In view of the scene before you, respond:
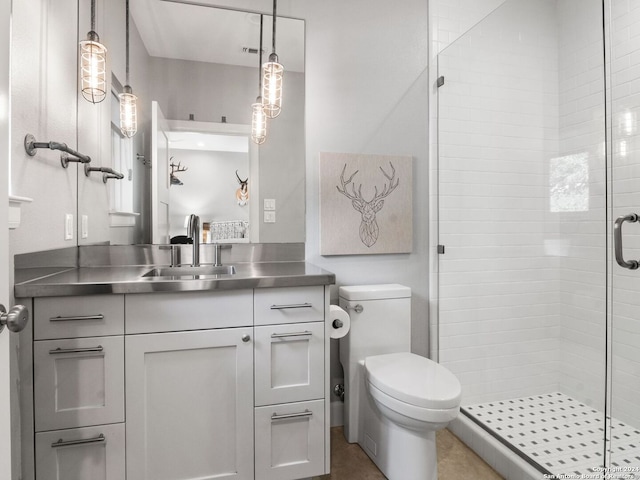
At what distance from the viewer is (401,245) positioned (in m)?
2.10

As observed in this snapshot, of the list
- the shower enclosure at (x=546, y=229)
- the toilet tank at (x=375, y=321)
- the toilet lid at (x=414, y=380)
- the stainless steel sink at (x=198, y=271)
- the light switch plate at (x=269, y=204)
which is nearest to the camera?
the toilet lid at (x=414, y=380)

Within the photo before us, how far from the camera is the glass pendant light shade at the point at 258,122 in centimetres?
189

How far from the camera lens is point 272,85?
5.57 ft

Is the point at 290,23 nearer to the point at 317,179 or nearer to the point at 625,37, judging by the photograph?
the point at 317,179

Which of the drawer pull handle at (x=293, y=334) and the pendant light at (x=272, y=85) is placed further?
the pendant light at (x=272, y=85)

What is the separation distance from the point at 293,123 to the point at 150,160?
77 centimetres

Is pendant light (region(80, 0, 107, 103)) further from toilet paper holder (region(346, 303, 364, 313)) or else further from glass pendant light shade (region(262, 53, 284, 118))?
toilet paper holder (region(346, 303, 364, 313))

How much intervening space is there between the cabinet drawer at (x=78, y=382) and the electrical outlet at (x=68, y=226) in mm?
533

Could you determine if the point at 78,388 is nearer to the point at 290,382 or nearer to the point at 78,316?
the point at 78,316

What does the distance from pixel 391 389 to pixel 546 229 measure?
1.12 m

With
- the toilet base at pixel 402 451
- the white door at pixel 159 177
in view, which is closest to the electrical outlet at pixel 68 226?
the white door at pixel 159 177

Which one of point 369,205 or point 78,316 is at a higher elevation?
point 369,205

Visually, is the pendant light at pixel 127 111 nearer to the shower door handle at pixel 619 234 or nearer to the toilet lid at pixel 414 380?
the toilet lid at pixel 414 380

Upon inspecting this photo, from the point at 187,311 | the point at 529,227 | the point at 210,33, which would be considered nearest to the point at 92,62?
the point at 210,33
